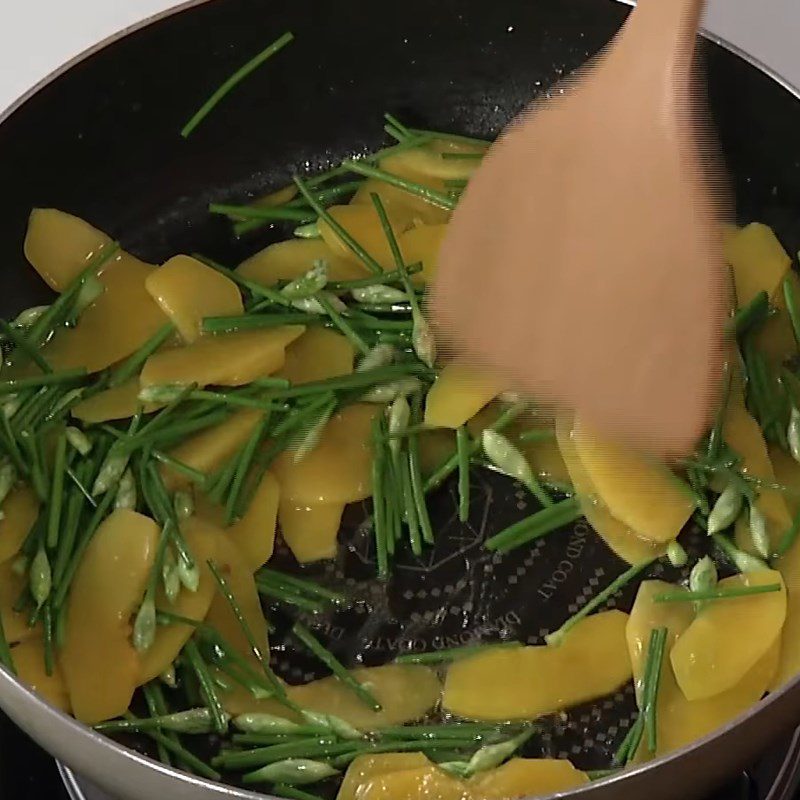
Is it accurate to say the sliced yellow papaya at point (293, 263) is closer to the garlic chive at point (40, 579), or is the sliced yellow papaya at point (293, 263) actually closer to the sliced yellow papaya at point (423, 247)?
the sliced yellow papaya at point (423, 247)

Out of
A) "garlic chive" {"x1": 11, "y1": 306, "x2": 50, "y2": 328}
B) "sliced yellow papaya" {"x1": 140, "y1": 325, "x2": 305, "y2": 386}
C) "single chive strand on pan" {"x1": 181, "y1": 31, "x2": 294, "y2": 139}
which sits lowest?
"sliced yellow papaya" {"x1": 140, "y1": 325, "x2": 305, "y2": 386}

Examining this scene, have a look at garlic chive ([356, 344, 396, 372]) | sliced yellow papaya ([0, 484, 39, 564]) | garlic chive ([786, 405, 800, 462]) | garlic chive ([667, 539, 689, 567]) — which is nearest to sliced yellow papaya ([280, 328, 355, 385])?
garlic chive ([356, 344, 396, 372])

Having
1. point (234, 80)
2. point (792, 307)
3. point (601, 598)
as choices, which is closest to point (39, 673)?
point (601, 598)

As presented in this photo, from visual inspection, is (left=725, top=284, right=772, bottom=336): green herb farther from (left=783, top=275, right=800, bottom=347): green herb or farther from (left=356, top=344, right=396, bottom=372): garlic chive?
(left=356, top=344, right=396, bottom=372): garlic chive

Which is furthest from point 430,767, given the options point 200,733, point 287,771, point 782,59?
point 782,59

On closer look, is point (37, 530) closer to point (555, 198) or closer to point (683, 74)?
point (555, 198)

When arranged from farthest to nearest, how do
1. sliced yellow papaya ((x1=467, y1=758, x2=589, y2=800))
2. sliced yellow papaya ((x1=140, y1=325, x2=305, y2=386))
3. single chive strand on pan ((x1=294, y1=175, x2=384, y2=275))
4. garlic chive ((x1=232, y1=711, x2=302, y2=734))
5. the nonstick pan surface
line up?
single chive strand on pan ((x1=294, y1=175, x2=384, y2=275)) → sliced yellow papaya ((x1=140, y1=325, x2=305, y2=386)) → the nonstick pan surface → garlic chive ((x1=232, y1=711, x2=302, y2=734)) → sliced yellow papaya ((x1=467, y1=758, x2=589, y2=800))

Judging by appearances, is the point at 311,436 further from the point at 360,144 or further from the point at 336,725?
the point at 360,144
